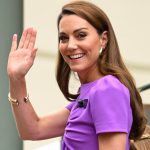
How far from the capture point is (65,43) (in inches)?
39.6

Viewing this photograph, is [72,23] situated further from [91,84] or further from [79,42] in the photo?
[91,84]

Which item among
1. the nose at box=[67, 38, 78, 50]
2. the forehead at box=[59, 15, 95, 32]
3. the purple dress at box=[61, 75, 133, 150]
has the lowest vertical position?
the purple dress at box=[61, 75, 133, 150]

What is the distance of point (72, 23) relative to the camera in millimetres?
986

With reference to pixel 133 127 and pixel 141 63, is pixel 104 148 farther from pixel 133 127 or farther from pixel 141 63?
pixel 141 63

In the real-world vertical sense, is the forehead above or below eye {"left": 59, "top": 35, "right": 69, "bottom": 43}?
above

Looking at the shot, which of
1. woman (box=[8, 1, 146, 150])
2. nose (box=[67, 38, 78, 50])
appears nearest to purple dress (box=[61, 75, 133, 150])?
woman (box=[8, 1, 146, 150])

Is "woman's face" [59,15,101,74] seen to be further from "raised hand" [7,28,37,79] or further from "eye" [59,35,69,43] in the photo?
"raised hand" [7,28,37,79]

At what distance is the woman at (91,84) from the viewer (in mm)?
904

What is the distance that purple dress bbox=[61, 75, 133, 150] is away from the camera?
899 mm

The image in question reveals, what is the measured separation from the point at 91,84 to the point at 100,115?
0.40 ft

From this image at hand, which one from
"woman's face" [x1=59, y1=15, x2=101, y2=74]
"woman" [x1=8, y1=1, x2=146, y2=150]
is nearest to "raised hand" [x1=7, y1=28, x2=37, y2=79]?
"woman" [x1=8, y1=1, x2=146, y2=150]

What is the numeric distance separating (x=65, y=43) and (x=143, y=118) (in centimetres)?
28

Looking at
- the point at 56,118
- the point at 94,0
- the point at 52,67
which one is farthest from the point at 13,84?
the point at 94,0

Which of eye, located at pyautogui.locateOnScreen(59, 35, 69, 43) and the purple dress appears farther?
eye, located at pyautogui.locateOnScreen(59, 35, 69, 43)
